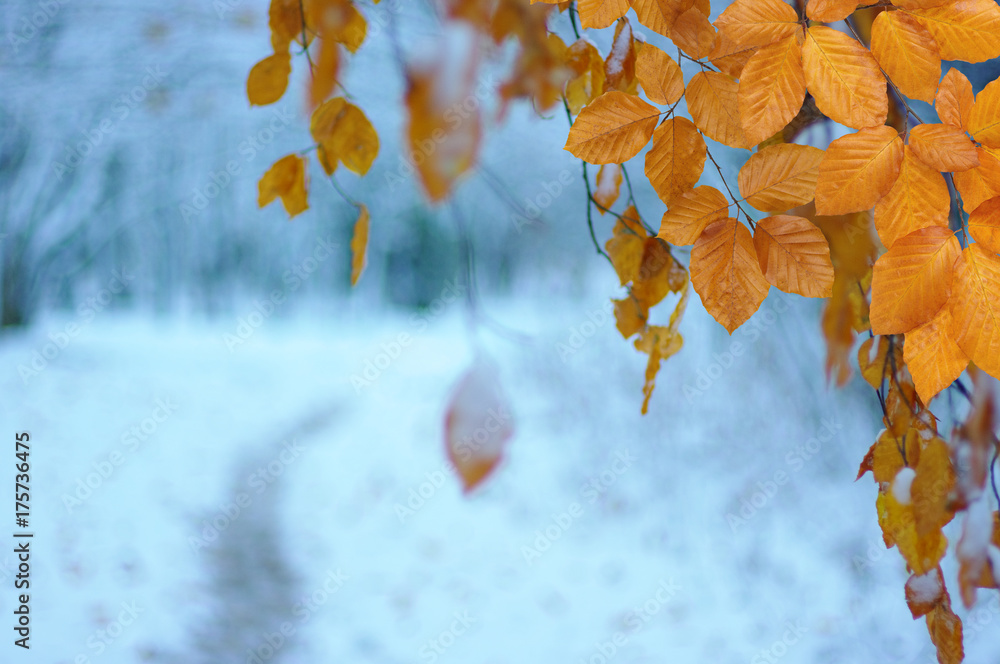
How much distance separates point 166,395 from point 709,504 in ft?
8.96

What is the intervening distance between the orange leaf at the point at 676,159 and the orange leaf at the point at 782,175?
0.10 feet

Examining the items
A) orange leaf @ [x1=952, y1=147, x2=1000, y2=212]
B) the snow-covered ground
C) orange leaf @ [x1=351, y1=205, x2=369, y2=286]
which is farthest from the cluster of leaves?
the snow-covered ground

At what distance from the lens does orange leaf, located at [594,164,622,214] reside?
1.77 ft

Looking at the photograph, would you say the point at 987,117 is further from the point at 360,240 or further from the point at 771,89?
the point at 360,240

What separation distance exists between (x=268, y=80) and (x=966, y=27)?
16.8 inches

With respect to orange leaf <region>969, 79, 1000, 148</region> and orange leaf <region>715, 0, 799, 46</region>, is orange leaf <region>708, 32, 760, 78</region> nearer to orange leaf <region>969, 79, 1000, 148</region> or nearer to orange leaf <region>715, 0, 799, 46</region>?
orange leaf <region>715, 0, 799, 46</region>

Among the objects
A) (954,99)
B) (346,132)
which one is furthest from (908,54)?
(346,132)

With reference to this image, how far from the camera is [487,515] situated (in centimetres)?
222

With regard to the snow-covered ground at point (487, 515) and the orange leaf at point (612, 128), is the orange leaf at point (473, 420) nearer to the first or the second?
the orange leaf at point (612, 128)

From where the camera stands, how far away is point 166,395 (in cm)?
332

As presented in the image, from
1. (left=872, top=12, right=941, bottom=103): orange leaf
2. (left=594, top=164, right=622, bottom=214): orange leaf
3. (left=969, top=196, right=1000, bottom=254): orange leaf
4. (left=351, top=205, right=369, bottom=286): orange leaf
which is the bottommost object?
(left=351, top=205, right=369, bottom=286): orange leaf

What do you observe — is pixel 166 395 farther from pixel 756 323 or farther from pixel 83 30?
pixel 756 323

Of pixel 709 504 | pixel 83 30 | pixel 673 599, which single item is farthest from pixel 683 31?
pixel 83 30

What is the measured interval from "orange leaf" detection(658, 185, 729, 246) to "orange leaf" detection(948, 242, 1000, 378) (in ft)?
0.38
